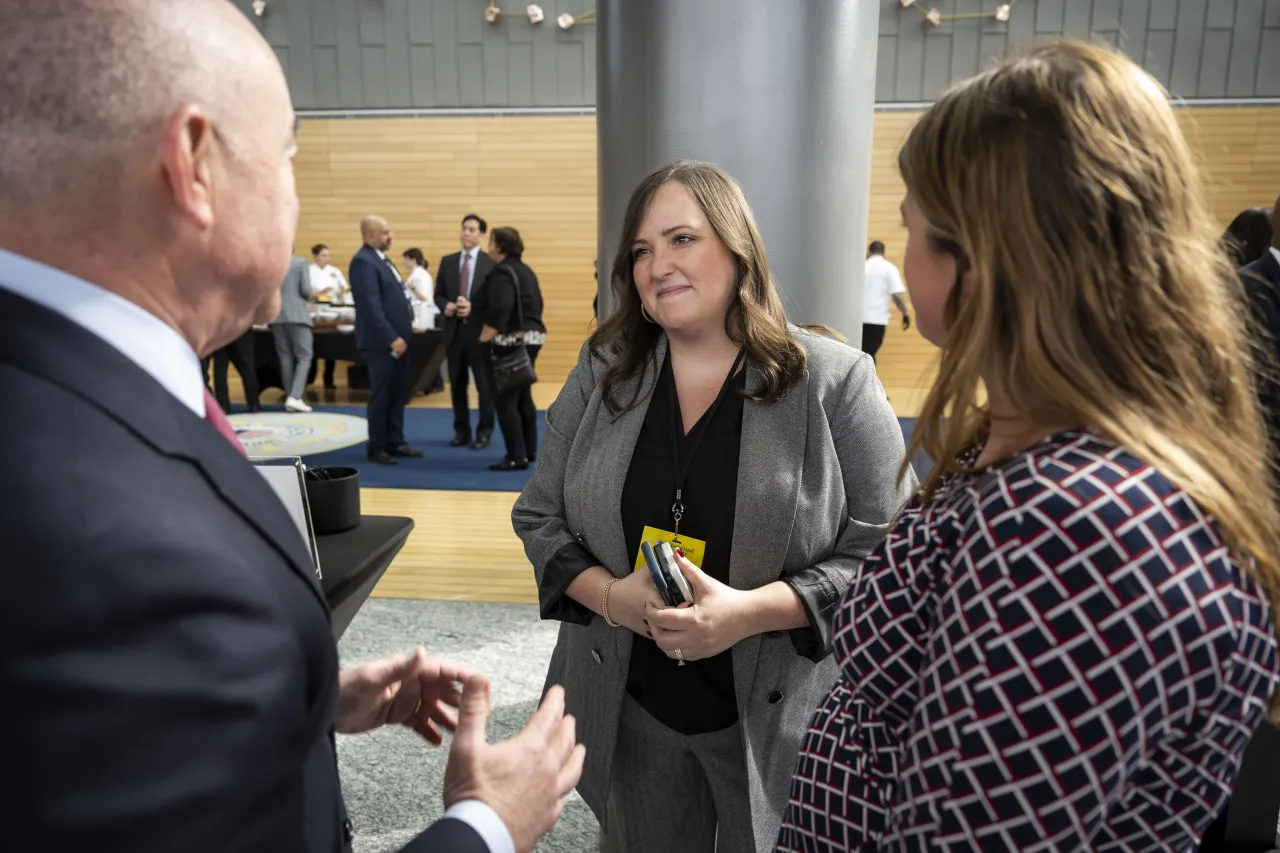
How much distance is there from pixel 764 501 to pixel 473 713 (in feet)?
2.40

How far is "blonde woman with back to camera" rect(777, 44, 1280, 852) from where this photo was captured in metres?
0.68

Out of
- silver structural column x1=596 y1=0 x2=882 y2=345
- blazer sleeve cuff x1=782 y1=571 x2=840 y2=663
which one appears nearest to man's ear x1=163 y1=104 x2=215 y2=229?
blazer sleeve cuff x1=782 y1=571 x2=840 y2=663

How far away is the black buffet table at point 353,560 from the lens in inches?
64.3

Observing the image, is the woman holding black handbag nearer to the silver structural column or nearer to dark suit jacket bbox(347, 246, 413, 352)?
dark suit jacket bbox(347, 246, 413, 352)

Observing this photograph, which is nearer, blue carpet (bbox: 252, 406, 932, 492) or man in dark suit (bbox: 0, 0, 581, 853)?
man in dark suit (bbox: 0, 0, 581, 853)

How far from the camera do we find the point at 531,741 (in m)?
0.84

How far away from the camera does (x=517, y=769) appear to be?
814 mm

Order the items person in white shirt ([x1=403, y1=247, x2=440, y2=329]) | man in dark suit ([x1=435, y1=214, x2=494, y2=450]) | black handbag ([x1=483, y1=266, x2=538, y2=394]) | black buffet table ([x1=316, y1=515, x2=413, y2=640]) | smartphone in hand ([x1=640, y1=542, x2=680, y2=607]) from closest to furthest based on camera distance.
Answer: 1. smartphone in hand ([x1=640, y1=542, x2=680, y2=607])
2. black buffet table ([x1=316, y1=515, x2=413, y2=640])
3. black handbag ([x1=483, y1=266, x2=538, y2=394])
4. man in dark suit ([x1=435, y1=214, x2=494, y2=450])
5. person in white shirt ([x1=403, y1=247, x2=440, y2=329])

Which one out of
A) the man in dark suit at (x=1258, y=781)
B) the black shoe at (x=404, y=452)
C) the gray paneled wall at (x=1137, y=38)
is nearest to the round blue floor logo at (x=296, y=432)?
the black shoe at (x=404, y=452)

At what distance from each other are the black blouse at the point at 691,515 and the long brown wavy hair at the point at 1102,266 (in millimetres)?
765

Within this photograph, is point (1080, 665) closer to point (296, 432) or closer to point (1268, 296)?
point (1268, 296)

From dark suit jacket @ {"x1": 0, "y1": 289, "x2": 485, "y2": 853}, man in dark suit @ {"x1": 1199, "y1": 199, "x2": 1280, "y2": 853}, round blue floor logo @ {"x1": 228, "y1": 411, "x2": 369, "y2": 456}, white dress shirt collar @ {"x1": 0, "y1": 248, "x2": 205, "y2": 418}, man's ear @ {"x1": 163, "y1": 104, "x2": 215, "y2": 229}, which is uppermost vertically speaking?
man's ear @ {"x1": 163, "y1": 104, "x2": 215, "y2": 229}

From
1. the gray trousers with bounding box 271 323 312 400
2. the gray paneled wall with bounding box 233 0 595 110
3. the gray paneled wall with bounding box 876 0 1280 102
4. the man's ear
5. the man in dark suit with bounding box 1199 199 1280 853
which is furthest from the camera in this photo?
the gray paneled wall with bounding box 233 0 595 110

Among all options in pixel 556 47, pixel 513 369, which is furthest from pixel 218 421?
pixel 556 47
